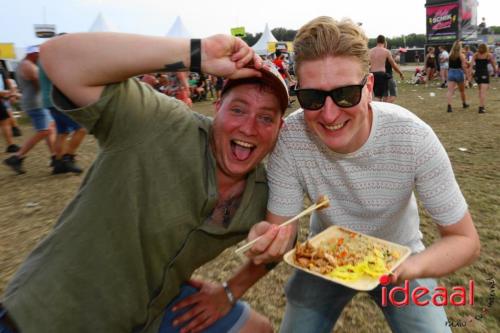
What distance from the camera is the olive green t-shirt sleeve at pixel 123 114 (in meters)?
1.52

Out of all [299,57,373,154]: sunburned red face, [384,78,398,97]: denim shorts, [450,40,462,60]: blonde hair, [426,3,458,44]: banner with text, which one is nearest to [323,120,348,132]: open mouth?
[299,57,373,154]: sunburned red face

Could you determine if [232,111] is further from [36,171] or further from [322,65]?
[36,171]

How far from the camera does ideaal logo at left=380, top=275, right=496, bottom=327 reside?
2.00 m

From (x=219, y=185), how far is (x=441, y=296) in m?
1.32

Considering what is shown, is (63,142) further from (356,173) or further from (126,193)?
(356,173)

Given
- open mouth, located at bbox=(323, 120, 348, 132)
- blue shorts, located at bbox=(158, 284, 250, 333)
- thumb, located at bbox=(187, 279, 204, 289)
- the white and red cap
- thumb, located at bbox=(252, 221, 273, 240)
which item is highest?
the white and red cap

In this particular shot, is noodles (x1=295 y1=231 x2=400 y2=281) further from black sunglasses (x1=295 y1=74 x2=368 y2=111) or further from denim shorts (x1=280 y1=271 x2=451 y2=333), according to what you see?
black sunglasses (x1=295 y1=74 x2=368 y2=111)

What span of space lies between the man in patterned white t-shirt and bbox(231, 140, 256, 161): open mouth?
0.21 metres

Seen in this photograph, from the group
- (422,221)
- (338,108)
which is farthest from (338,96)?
(422,221)

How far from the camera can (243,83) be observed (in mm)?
1944

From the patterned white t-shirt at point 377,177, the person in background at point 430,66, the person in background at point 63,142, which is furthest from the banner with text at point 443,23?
the patterned white t-shirt at point 377,177

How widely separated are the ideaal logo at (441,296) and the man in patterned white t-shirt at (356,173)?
0.03 m

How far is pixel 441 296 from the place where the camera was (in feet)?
6.66

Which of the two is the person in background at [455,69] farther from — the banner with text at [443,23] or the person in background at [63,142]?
the banner with text at [443,23]
